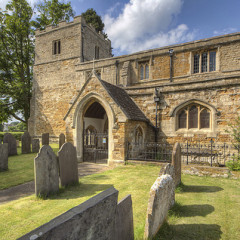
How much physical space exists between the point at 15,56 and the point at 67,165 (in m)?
25.2

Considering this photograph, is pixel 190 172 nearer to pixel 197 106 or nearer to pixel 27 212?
pixel 197 106

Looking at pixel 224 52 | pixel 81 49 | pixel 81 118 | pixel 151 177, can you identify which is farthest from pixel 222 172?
pixel 81 49

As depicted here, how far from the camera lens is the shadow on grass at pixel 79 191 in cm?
509

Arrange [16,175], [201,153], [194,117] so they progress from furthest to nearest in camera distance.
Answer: [194,117], [201,153], [16,175]

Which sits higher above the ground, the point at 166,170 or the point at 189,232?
the point at 166,170

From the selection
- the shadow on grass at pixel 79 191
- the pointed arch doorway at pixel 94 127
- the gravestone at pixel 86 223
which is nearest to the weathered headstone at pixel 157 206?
the gravestone at pixel 86 223

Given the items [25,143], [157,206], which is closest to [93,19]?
[25,143]

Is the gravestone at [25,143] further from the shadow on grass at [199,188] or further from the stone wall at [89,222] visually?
the stone wall at [89,222]

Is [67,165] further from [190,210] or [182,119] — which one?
[182,119]

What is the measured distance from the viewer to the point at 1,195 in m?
5.45

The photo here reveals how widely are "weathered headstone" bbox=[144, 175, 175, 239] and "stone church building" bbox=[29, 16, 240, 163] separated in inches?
202

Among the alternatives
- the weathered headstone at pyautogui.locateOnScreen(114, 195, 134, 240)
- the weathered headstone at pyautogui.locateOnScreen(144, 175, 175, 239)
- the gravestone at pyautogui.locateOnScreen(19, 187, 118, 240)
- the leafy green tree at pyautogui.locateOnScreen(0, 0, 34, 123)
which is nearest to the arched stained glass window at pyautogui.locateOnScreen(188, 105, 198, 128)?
the weathered headstone at pyautogui.locateOnScreen(144, 175, 175, 239)

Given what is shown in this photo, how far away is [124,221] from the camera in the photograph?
2.64 m

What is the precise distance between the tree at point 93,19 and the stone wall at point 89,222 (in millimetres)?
33550
